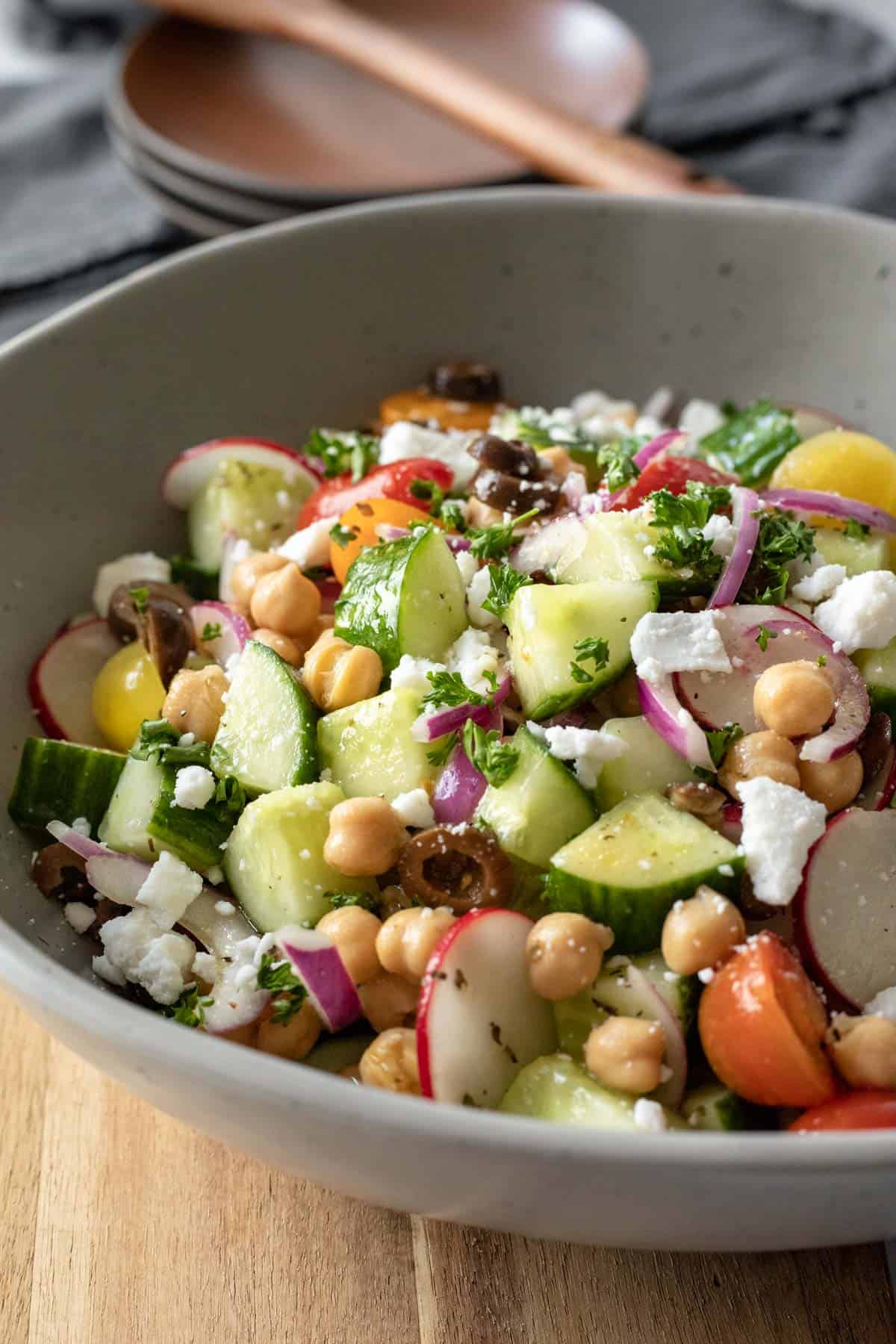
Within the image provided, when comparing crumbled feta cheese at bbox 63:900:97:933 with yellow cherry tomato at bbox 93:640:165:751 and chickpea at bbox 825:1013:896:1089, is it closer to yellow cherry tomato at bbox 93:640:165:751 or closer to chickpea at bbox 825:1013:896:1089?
yellow cherry tomato at bbox 93:640:165:751

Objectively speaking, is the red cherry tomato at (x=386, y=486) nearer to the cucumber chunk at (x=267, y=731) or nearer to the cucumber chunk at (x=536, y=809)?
the cucumber chunk at (x=267, y=731)

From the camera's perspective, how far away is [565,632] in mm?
2432

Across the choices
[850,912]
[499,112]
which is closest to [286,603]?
[850,912]

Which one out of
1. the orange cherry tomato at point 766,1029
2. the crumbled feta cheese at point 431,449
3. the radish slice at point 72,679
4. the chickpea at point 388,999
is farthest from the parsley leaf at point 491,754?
the radish slice at point 72,679

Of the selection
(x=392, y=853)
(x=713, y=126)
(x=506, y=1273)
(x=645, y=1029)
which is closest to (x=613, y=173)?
(x=713, y=126)

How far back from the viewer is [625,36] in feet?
17.0

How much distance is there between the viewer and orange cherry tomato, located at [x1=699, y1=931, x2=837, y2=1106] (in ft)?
6.75

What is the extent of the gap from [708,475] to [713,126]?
2.89 m

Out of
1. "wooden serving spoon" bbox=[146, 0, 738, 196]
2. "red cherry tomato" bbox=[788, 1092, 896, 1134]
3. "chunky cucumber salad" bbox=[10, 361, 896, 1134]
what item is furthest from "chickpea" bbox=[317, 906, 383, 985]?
"wooden serving spoon" bbox=[146, 0, 738, 196]

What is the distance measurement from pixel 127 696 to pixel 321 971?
0.89 m

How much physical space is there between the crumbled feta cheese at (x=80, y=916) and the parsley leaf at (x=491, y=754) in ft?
2.49

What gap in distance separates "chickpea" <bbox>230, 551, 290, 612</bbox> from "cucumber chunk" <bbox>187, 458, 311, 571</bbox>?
0.84 ft

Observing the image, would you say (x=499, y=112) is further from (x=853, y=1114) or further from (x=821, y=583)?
(x=853, y=1114)

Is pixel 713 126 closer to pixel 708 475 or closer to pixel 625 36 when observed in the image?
pixel 625 36
